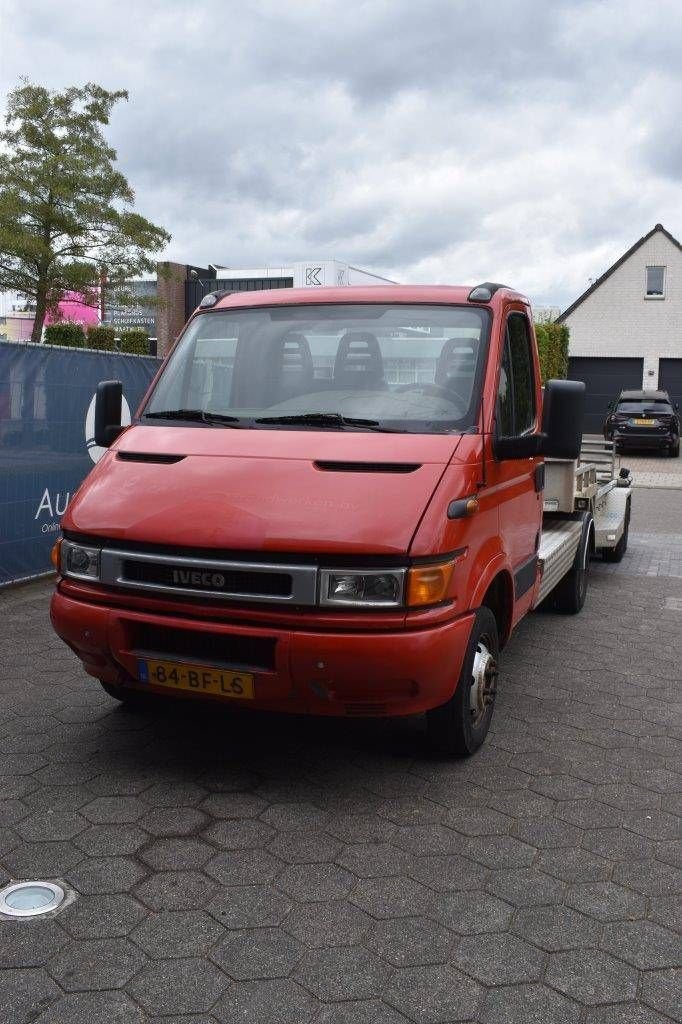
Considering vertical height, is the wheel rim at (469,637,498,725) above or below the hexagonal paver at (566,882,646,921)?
above

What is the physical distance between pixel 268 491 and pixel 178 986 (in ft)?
6.06

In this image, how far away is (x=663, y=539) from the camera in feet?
40.5

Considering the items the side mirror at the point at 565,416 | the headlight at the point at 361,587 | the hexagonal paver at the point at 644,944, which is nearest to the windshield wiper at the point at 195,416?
the headlight at the point at 361,587

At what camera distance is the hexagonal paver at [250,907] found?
3102 mm

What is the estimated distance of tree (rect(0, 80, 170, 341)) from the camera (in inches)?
1203

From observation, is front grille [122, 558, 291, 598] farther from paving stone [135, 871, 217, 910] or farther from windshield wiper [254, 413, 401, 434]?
paving stone [135, 871, 217, 910]

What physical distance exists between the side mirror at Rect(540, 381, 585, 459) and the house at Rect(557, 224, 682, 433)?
31.5 metres

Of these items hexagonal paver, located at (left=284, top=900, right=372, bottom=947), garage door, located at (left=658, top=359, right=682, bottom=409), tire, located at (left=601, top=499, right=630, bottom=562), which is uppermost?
garage door, located at (left=658, top=359, right=682, bottom=409)

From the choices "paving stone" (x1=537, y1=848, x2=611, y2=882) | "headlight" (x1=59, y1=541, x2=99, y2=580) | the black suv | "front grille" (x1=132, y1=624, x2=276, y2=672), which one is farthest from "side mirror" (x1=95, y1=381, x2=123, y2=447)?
the black suv

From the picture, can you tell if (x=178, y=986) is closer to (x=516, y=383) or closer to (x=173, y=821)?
(x=173, y=821)

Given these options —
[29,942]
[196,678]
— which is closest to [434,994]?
[29,942]

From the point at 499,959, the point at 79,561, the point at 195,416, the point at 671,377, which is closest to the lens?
the point at 499,959

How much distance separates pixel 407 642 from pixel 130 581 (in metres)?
1.18

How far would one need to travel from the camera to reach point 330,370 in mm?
4699
